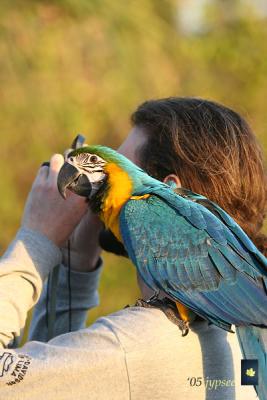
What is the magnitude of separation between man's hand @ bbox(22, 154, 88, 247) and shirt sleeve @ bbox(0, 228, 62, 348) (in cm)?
3

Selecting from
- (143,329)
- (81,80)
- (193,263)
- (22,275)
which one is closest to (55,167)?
(22,275)

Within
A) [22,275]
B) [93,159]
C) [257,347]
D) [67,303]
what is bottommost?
[67,303]

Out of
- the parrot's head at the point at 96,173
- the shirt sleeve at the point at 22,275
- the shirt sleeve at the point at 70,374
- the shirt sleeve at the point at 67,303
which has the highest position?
the parrot's head at the point at 96,173

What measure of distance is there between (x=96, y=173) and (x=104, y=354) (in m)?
0.50

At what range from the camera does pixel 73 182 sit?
1.56 m

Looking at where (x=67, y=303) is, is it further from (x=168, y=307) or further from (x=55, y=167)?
(x=168, y=307)

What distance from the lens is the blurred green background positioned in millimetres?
4293

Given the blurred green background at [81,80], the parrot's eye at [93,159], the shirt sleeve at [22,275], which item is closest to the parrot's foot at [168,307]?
the shirt sleeve at [22,275]

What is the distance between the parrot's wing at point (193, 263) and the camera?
131 centimetres

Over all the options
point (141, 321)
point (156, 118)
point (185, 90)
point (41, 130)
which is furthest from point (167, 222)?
point (185, 90)

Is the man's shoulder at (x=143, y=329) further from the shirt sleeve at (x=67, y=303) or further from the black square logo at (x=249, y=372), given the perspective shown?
the shirt sleeve at (x=67, y=303)

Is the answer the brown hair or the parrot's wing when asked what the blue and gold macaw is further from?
the brown hair

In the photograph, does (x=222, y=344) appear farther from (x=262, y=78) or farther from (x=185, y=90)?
(x=262, y=78)

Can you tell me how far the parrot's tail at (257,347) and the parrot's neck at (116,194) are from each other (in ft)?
1.18
